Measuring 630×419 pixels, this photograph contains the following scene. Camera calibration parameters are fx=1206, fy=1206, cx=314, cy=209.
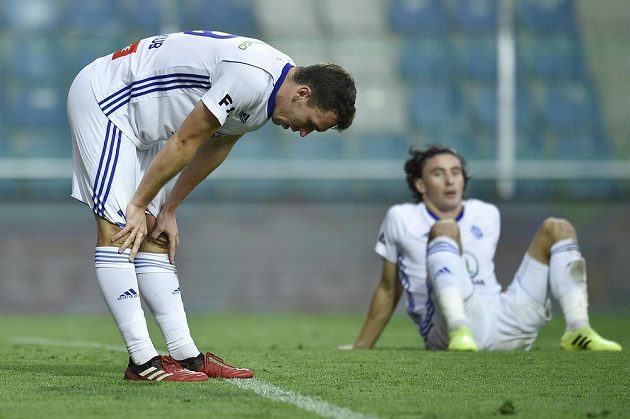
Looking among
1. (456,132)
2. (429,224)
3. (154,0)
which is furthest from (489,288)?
(154,0)

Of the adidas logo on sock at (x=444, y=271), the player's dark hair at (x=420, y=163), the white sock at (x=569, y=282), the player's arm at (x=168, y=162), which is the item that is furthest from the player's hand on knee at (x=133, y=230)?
the player's dark hair at (x=420, y=163)

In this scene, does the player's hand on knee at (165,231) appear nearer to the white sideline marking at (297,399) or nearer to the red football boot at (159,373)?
the red football boot at (159,373)

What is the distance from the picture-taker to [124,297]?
15.4ft

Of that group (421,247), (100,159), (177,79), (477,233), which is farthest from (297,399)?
(477,233)

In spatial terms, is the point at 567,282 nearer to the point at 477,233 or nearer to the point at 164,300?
the point at 477,233

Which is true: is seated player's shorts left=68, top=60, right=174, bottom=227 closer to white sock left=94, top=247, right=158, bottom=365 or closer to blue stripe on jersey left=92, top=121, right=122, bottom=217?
blue stripe on jersey left=92, top=121, right=122, bottom=217

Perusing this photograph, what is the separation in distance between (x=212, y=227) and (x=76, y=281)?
5.49 feet

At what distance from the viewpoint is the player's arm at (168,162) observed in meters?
4.45

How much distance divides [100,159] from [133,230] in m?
0.31

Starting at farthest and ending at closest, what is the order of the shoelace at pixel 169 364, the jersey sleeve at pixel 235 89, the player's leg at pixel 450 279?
the player's leg at pixel 450 279
the shoelace at pixel 169 364
the jersey sleeve at pixel 235 89

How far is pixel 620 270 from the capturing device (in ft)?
46.2

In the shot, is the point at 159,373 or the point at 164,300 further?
the point at 164,300

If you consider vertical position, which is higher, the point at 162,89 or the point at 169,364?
the point at 162,89

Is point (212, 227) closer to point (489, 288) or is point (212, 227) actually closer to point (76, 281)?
point (76, 281)
